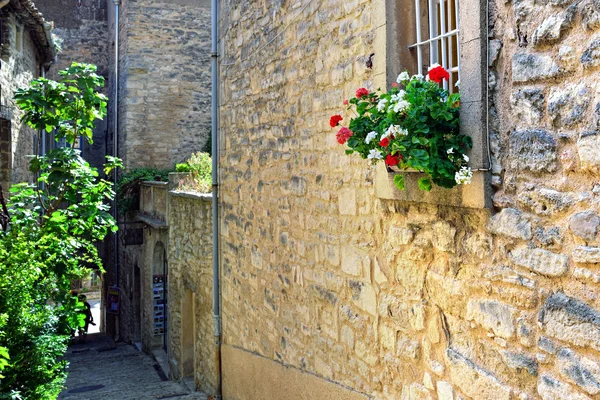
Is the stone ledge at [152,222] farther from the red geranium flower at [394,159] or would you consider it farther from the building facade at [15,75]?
the red geranium flower at [394,159]

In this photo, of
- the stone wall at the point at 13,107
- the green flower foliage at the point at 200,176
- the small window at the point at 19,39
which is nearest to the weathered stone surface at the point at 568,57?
the green flower foliage at the point at 200,176

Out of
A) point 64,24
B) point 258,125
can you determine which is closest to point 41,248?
point 258,125

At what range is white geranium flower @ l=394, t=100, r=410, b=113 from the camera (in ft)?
9.01

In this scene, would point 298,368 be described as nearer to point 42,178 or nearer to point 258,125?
point 258,125

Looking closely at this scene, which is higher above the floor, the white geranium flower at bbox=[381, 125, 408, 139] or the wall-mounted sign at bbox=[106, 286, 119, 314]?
the white geranium flower at bbox=[381, 125, 408, 139]

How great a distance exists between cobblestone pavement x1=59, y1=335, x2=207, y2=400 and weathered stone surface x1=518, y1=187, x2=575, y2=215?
6760 millimetres

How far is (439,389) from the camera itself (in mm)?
3127

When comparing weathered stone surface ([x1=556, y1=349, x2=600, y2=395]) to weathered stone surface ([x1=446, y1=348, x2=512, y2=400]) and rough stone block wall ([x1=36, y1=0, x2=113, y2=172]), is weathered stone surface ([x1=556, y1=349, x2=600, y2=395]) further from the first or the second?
rough stone block wall ([x1=36, y1=0, x2=113, y2=172])

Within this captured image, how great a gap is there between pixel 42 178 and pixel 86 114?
0.94m

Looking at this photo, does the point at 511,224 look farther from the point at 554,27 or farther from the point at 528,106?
the point at 554,27

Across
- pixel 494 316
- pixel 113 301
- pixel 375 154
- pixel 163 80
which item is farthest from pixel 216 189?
pixel 113 301

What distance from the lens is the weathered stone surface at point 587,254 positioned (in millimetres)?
2193

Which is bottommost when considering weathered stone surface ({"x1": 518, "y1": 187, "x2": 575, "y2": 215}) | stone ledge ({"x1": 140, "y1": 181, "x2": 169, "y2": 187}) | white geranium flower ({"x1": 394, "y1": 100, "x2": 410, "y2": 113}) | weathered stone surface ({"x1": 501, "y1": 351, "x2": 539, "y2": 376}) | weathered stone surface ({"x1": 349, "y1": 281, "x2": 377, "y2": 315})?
weathered stone surface ({"x1": 501, "y1": 351, "x2": 539, "y2": 376})

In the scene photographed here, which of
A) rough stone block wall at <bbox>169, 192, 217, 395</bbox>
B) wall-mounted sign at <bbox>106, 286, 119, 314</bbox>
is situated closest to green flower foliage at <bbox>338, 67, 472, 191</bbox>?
rough stone block wall at <bbox>169, 192, 217, 395</bbox>
